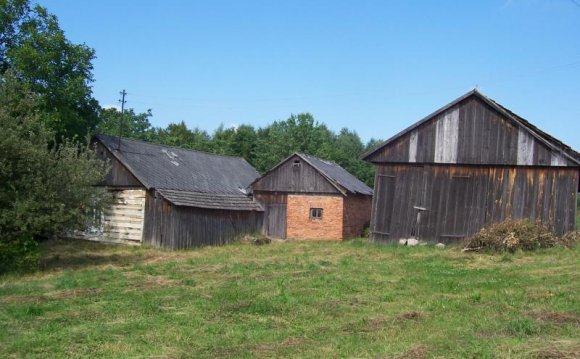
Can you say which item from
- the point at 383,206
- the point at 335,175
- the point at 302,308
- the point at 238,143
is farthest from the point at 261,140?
the point at 302,308

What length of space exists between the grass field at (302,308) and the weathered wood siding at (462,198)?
3.35m

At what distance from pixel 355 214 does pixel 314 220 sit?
309 centimetres

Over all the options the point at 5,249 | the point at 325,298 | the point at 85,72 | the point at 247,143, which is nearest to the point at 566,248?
the point at 325,298

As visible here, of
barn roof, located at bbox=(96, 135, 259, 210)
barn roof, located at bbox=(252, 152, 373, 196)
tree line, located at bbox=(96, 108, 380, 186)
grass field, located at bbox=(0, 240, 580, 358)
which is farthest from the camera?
tree line, located at bbox=(96, 108, 380, 186)

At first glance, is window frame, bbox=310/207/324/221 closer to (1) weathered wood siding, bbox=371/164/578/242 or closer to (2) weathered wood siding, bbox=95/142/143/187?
(1) weathered wood siding, bbox=371/164/578/242

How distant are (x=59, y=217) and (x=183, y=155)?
1609 centimetres

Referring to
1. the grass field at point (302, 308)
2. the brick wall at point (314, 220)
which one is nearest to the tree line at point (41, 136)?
the grass field at point (302, 308)

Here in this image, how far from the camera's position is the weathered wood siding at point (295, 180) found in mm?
33375

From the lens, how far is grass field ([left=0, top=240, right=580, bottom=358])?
8844 millimetres

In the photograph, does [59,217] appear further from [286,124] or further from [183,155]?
[286,124]

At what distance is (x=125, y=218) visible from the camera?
28859 millimetres

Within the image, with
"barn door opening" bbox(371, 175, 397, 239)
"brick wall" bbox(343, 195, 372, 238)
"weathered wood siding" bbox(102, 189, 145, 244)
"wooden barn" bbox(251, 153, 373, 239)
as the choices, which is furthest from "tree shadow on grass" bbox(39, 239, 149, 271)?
"brick wall" bbox(343, 195, 372, 238)

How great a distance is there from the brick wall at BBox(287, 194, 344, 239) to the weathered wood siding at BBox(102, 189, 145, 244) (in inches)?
353

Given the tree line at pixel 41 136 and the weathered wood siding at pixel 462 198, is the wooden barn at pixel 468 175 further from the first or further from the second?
the tree line at pixel 41 136
